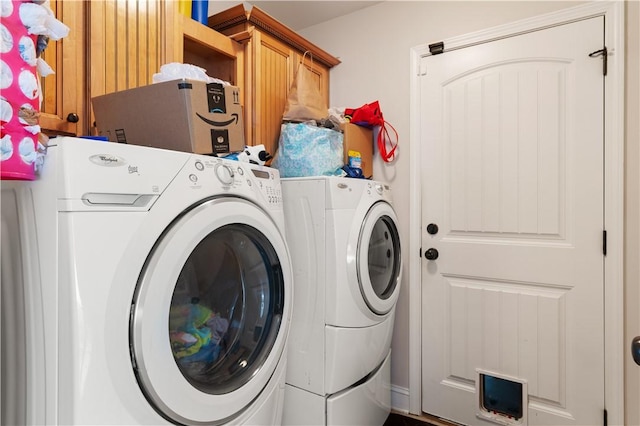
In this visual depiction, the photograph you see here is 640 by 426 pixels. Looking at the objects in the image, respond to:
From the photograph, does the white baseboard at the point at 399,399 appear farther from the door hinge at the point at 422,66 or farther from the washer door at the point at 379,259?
the door hinge at the point at 422,66

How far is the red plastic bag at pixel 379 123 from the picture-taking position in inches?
84.2

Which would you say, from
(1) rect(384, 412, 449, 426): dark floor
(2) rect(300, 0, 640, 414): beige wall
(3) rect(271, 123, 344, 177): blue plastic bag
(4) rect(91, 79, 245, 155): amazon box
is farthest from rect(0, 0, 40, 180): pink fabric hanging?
(1) rect(384, 412, 449, 426): dark floor

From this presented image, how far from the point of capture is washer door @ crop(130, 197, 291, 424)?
80 centimetres

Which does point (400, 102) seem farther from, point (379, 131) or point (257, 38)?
point (257, 38)

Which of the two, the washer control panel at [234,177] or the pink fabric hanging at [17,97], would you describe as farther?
the washer control panel at [234,177]

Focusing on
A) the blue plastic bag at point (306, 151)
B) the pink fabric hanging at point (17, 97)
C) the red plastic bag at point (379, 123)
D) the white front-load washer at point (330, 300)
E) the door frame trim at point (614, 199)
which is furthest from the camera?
the red plastic bag at point (379, 123)

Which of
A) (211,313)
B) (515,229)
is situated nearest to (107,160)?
(211,313)

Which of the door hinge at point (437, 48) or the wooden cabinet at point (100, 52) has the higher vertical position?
the door hinge at point (437, 48)

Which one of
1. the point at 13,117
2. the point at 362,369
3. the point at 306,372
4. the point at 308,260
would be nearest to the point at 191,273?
the point at 13,117

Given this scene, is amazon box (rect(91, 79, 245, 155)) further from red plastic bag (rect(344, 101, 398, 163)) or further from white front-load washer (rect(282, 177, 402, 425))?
red plastic bag (rect(344, 101, 398, 163))

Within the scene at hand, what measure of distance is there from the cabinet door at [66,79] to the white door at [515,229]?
1.65m

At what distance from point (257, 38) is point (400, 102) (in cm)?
88

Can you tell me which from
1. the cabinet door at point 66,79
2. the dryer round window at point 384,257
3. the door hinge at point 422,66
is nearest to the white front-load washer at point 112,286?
the cabinet door at point 66,79

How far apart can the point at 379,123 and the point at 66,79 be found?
1.52m
